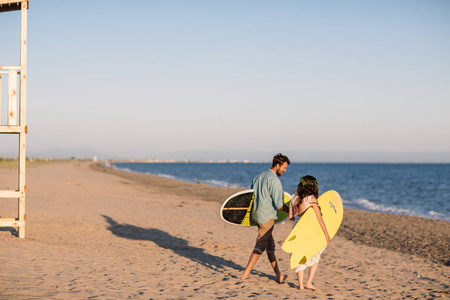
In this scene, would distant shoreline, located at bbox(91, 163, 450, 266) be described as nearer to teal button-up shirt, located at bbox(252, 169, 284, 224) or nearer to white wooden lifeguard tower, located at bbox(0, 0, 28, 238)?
teal button-up shirt, located at bbox(252, 169, 284, 224)

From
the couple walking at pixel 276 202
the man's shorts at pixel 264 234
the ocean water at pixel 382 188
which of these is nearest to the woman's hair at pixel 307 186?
the couple walking at pixel 276 202

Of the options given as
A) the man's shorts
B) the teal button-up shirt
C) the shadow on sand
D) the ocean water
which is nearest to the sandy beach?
the shadow on sand

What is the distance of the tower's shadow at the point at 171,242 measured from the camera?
27.3 ft

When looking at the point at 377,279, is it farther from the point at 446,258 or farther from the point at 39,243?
the point at 39,243

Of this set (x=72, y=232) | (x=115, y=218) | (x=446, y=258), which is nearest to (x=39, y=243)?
(x=72, y=232)

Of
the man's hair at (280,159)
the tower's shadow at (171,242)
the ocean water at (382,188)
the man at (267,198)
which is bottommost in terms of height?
the ocean water at (382,188)

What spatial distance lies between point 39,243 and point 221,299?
4806 millimetres

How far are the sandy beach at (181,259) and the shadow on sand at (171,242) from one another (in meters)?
0.02

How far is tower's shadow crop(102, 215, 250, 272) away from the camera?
27.3ft

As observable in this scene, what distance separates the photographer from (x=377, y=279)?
309 inches

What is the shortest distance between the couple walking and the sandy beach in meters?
0.56

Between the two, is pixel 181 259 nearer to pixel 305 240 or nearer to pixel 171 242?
pixel 171 242

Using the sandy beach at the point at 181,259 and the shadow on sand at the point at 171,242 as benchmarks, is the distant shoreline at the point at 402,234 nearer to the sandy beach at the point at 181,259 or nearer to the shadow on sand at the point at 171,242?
the sandy beach at the point at 181,259

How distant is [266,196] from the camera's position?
6262 mm
